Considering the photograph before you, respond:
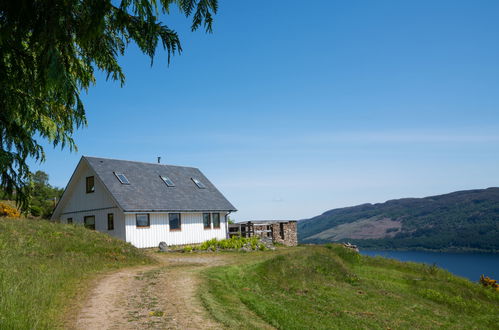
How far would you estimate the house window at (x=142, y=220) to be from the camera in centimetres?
2675

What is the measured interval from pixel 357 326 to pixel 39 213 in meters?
31.6

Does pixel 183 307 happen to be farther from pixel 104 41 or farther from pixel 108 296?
pixel 104 41

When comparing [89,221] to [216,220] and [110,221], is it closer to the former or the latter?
[110,221]

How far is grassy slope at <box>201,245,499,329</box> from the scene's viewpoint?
9.73 m

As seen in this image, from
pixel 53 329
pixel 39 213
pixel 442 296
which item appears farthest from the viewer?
pixel 39 213

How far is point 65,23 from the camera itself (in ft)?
12.6

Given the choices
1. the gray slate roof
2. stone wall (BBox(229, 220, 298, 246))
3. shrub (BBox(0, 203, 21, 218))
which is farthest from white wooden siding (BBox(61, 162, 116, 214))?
stone wall (BBox(229, 220, 298, 246))

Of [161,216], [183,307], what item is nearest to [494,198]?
[161,216]

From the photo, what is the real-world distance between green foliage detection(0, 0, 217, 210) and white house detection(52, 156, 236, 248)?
21.3 metres

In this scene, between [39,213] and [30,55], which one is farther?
[39,213]

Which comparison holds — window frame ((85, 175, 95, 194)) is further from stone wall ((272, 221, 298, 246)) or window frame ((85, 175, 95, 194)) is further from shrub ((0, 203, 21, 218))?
stone wall ((272, 221, 298, 246))

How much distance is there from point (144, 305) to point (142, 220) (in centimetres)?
1860

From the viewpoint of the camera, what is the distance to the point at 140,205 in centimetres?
2678

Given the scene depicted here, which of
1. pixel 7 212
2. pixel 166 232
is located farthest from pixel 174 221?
pixel 7 212
